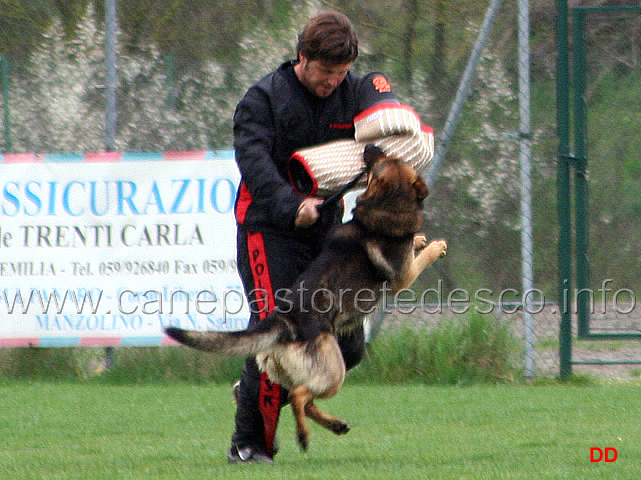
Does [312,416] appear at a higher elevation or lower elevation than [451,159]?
lower

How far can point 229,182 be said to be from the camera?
6648 millimetres

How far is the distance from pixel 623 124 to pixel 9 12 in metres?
5.04

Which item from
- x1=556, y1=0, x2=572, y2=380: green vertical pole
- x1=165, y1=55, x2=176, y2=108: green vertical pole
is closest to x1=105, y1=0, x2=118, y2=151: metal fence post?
x1=165, y1=55, x2=176, y2=108: green vertical pole

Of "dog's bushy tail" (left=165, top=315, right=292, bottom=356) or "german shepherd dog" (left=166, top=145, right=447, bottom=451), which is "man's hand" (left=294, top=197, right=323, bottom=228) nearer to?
"german shepherd dog" (left=166, top=145, right=447, bottom=451)

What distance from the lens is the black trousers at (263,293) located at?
3.79 metres

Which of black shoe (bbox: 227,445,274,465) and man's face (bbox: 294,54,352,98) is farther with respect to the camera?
black shoe (bbox: 227,445,274,465)

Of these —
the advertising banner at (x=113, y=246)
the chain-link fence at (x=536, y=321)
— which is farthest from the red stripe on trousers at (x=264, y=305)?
the chain-link fence at (x=536, y=321)

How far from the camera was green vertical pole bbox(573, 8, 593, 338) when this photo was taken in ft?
21.8

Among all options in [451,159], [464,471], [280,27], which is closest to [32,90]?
[280,27]

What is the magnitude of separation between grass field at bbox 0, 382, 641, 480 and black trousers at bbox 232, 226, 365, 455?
167 mm

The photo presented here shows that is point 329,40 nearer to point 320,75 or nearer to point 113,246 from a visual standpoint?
point 320,75

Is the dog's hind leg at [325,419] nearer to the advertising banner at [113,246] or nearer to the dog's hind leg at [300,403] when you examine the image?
the dog's hind leg at [300,403]

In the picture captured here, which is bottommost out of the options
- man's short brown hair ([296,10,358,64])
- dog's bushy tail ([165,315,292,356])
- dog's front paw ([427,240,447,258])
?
dog's bushy tail ([165,315,292,356])

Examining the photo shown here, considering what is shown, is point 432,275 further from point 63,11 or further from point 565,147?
point 63,11
